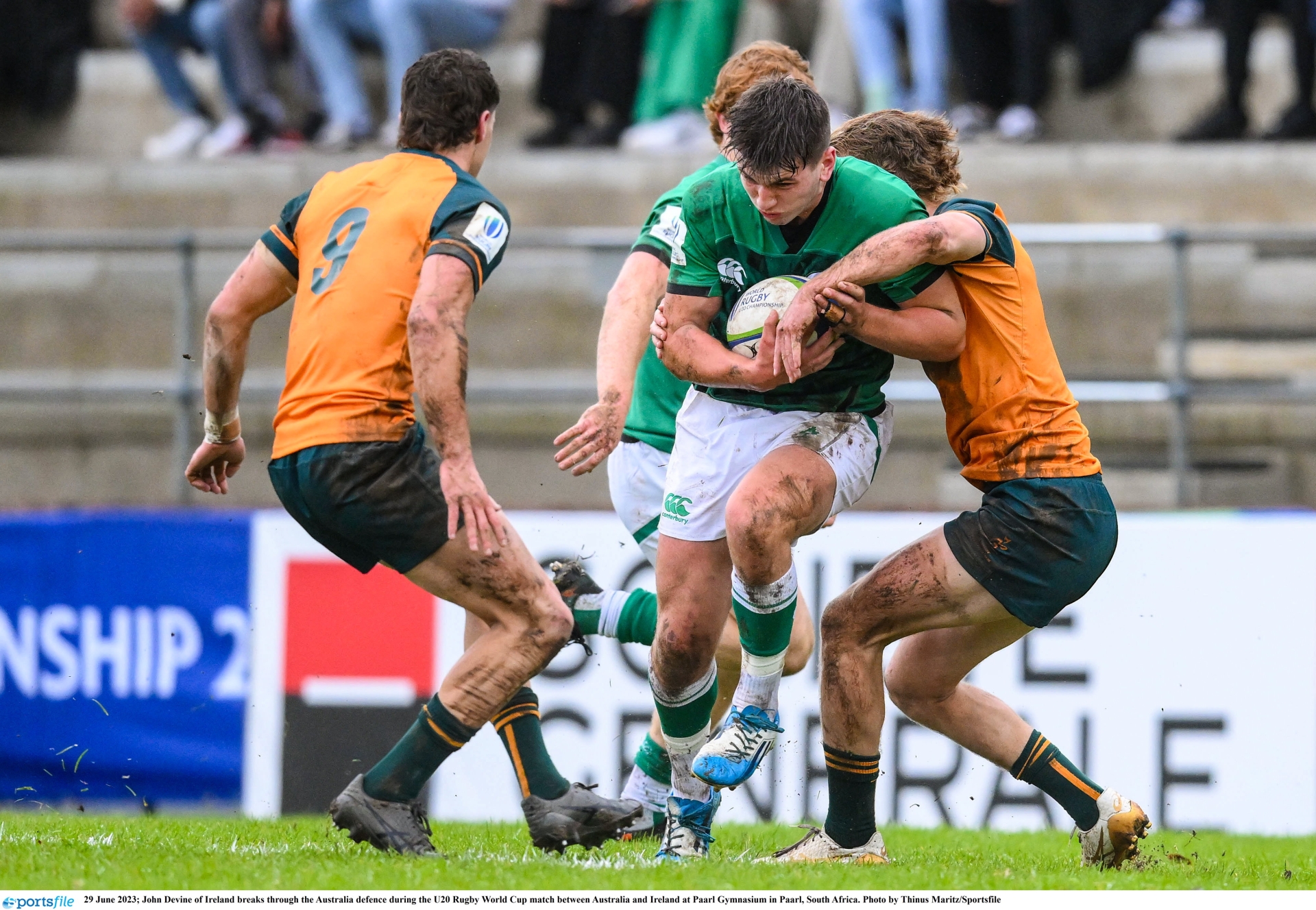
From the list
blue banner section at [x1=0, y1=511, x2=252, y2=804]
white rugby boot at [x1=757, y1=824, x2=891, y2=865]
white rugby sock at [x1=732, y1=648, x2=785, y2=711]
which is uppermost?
white rugby sock at [x1=732, y1=648, x2=785, y2=711]

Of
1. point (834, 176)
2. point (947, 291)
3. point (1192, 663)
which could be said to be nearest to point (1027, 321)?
point (947, 291)

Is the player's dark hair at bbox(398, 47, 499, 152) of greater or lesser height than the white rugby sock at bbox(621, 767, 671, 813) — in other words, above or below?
above

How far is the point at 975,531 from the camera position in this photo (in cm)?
480

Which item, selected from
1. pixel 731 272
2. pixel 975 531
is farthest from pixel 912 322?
pixel 975 531

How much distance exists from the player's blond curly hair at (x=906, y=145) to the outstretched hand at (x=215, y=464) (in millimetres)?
2238

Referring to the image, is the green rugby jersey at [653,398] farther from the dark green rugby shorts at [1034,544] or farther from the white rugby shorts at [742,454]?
the dark green rugby shorts at [1034,544]

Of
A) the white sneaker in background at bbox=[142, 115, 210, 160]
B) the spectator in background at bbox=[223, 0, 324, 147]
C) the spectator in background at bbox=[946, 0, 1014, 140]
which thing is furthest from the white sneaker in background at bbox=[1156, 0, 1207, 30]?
the white sneaker in background at bbox=[142, 115, 210, 160]

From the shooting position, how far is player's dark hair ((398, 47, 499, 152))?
506cm

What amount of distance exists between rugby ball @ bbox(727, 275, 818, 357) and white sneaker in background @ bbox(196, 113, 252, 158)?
7.53 metres

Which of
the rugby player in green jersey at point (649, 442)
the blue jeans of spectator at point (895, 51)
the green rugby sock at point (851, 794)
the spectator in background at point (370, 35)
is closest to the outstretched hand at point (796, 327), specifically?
the rugby player in green jersey at point (649, 442)

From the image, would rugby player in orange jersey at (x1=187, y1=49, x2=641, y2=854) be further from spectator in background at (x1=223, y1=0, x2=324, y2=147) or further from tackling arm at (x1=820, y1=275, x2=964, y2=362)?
spectator in background at (x1=223, y1=0, x2=324, y2=147)

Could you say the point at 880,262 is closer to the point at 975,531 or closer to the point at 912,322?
the point at 912,322

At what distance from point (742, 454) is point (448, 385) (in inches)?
35.9

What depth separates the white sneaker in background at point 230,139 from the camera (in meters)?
11.4
